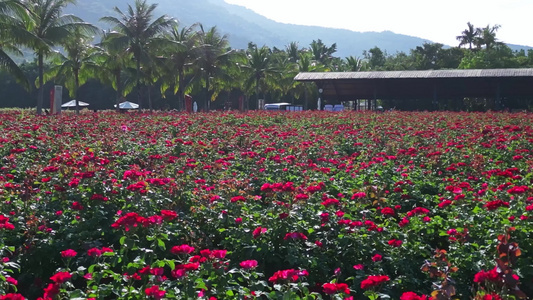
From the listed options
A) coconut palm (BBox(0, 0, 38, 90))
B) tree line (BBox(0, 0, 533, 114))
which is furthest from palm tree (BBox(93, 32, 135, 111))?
coconut palm (BBox(0, 0, 38, 90))

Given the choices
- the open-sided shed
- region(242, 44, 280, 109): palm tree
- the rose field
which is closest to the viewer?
the rose field

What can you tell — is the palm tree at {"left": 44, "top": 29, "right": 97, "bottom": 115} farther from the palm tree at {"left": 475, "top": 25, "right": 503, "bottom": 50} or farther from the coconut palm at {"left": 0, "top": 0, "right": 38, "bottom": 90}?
the palm tree at {"left": 475, "top": 25, "right": 503, "bottom": 50}

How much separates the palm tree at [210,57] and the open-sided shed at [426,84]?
27.2 feet

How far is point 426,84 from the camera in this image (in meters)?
30.4

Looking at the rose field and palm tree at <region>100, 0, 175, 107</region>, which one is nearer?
the rose field

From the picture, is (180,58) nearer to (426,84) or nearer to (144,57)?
(144,57)

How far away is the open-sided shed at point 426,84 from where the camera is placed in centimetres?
2658

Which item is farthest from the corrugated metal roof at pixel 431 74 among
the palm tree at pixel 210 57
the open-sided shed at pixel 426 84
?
the palm tree at pixel 210 57

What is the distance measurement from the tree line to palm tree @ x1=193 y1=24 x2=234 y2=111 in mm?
64

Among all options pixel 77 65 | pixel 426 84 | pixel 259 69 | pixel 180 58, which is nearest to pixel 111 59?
pixel 77 65

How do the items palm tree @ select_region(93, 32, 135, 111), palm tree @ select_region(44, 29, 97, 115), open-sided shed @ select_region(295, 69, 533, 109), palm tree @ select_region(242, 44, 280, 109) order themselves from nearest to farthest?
open-sided shed @ select_region(295, 69, 533, 109), palm tree @ select_region(93, 32, 135, 111), palm tree @ select_region(44, 29, 97, 115), palm tree @ select_region(242, 44, 280, 109)

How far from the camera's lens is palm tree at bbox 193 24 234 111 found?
3722cm

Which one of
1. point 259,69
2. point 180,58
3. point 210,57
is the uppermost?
point 210,57

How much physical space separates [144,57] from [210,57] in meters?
5.38
